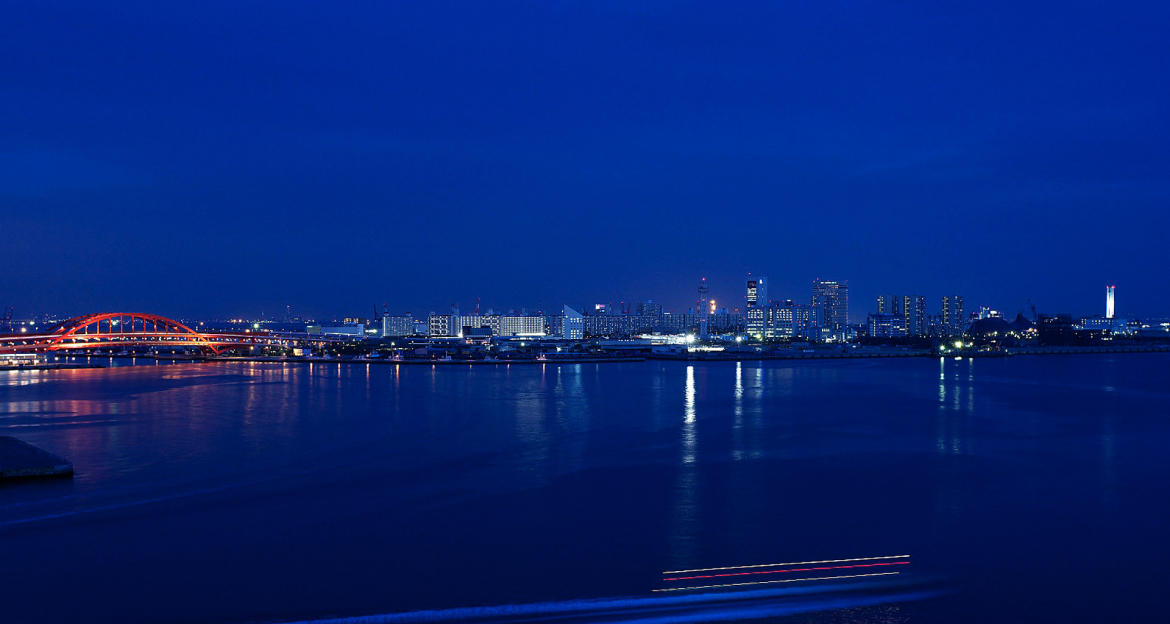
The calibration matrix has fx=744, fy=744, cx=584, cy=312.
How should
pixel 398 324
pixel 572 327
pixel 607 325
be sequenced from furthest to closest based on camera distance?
pixel 607 325 → pixel 398 324 → pixel 572 327

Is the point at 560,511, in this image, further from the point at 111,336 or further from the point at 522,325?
the point at 522,325

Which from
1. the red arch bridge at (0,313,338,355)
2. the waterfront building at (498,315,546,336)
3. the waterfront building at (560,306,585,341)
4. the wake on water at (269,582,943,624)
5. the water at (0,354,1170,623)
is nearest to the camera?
the wake on water at (269,582,943,624)

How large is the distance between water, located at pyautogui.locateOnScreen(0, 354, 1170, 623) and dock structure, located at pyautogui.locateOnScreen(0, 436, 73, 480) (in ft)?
0.54

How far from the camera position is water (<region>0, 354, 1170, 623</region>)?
3.49 meters

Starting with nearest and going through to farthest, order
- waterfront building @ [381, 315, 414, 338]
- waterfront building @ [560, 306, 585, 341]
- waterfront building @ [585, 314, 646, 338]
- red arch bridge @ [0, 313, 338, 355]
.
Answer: red arch bridge @ [0, 313, 338, 355], waterfront building @ [560, 306, 585, 341], waterfront building @ [381, 315, 414, 338], waterfront building @ [585, 314, 646, 338]

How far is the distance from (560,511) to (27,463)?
13.9ft

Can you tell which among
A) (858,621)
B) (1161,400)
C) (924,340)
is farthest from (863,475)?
(924,340)

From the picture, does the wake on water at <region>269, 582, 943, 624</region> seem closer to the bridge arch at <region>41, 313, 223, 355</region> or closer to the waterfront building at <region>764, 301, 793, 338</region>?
the bridge arch at <region>41, 313, 223, 355</region>

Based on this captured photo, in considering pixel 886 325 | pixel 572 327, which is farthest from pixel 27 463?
pixel 886 325

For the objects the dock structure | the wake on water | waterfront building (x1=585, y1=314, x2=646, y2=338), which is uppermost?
waterfront building (x1=585, y1=314, x2=646, y2=338)

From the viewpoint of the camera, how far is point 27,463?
5.79 meters

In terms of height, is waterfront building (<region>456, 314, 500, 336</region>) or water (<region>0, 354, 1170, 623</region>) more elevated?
waterfront building (<region>456, 314, 500, 336</region>)

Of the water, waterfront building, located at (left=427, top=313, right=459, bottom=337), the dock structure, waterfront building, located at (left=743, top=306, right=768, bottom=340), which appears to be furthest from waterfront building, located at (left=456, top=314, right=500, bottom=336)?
the dock structure

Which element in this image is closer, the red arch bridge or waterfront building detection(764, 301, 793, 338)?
the red arch bridge
